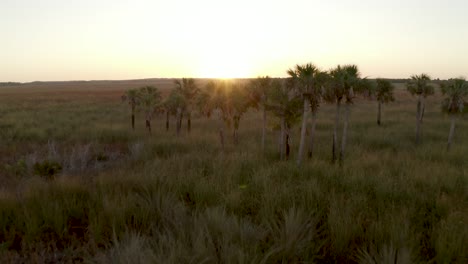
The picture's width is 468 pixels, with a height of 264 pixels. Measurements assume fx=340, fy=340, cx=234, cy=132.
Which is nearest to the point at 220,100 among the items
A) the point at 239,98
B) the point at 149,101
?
the point at 239,98

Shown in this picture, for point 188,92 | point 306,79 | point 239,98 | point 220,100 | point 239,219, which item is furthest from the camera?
point 188,92

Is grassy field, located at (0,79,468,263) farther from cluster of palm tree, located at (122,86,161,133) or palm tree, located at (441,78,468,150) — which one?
cluster of palm tree, located at (122,86,161,133)

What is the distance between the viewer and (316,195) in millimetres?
9328

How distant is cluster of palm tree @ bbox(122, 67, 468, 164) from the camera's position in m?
18.1

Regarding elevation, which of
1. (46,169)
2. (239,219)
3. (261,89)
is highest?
(261,89)

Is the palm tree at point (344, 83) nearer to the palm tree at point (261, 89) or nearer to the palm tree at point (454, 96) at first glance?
the palm tree at point (261, 89)

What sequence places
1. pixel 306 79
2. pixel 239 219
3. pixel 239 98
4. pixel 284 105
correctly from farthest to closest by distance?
pixel 239 98 → pixel 284 105 → pixel 306 79 → pixel 239 219

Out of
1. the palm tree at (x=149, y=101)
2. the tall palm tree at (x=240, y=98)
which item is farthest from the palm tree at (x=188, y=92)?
the tall palm tree at (x=240, y=98)

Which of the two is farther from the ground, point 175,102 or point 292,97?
point 292,97

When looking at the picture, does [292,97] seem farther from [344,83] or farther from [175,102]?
[175,102]

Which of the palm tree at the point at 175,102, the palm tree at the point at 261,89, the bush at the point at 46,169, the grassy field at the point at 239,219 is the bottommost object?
the bush at the point at 46,169

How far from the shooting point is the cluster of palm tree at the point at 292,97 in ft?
59.5

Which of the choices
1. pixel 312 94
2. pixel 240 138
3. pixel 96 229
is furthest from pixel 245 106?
pixel 96 229

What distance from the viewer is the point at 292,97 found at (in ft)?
63.3
